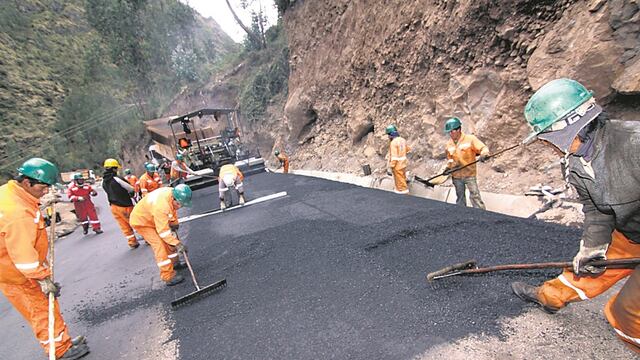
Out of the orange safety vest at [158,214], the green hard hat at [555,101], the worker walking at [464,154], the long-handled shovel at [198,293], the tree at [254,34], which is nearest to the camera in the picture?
the green hard hat at [555,101]

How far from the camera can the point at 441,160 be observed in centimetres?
616

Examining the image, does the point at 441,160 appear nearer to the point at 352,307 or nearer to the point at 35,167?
the point at 352,307

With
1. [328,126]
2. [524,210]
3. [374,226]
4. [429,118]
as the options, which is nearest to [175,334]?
[374,226]

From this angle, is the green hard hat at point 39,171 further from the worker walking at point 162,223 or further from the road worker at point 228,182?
the road worker at point 228,182

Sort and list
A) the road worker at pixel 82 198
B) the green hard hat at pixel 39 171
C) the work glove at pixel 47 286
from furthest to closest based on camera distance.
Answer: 1. the road worker at pixel 82 198
2. the green hard hat at pixel 39 171
3. the work glove at pixel 47 286

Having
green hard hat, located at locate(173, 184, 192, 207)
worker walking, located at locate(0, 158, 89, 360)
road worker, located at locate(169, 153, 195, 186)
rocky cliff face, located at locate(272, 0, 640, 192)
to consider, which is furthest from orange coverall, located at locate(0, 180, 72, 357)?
road worker, located at locate(169, 153, 195, 186)

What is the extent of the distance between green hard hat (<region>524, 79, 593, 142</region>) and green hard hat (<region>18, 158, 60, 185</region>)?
3471 millimetres

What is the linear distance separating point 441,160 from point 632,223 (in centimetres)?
483

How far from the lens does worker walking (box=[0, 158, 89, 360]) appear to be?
229 centimetres

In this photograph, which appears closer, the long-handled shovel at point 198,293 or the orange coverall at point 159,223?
the long-handled shovel at point 198,293

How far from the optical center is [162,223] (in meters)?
3.36

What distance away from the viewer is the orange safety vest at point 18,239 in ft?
7.47

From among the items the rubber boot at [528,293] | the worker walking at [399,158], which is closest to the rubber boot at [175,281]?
the rubber boot at [528,293]

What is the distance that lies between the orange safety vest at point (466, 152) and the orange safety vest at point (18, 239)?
15.3 ft
